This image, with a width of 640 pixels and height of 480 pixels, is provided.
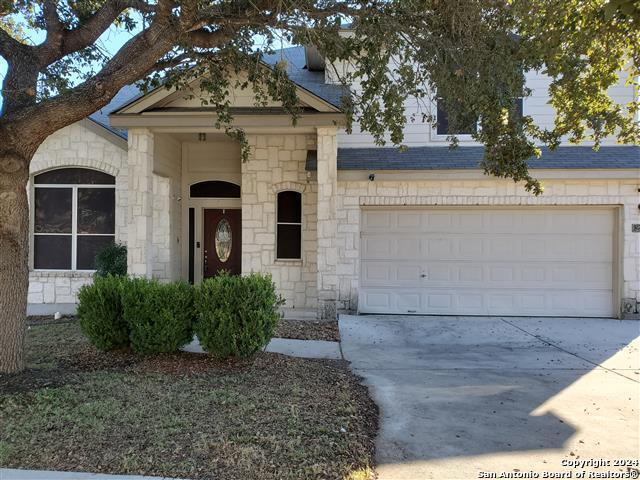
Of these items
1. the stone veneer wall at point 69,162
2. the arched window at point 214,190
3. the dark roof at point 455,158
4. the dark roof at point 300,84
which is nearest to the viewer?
the dark roof at point 455,158

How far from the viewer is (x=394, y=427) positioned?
183 inches

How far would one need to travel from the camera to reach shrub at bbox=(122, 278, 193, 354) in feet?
20.5

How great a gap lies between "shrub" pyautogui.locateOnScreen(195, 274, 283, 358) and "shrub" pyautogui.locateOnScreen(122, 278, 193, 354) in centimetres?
23

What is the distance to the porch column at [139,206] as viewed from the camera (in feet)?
30.7

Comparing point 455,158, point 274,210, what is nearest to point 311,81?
point 274,210

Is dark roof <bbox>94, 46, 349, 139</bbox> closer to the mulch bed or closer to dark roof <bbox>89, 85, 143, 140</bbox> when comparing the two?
dark roof <bbox>89, 85, 143, 140</bbox>

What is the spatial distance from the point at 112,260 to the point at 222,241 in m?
2.64

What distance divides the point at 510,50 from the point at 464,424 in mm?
4628

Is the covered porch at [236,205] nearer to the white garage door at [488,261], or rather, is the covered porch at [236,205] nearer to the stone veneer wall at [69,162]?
the stone veneer wall at [69,162]

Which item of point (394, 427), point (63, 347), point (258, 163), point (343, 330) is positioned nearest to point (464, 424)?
point (394, 427)

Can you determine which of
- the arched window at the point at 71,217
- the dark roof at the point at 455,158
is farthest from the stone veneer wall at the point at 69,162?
the dark roof at the point at 455,158

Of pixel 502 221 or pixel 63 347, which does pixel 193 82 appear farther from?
pixel 502 221

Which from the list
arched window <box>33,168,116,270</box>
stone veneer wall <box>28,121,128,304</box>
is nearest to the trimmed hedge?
stone veneer wall <box>28,121,128,304</box>

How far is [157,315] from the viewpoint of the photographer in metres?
6.24
